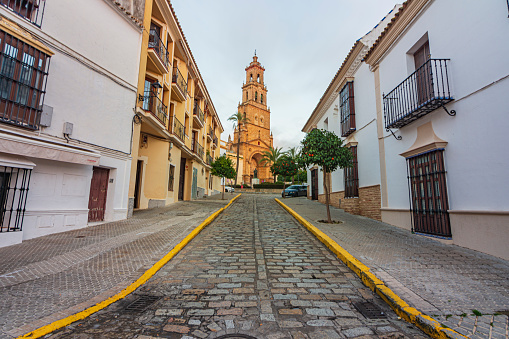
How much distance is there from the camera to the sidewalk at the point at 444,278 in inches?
109

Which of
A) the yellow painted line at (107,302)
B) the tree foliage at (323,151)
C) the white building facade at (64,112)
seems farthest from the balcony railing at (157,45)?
the yellow painted line at (107,302)

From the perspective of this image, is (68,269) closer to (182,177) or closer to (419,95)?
(419,95)

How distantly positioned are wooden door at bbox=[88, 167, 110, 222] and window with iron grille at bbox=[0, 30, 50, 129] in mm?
2665

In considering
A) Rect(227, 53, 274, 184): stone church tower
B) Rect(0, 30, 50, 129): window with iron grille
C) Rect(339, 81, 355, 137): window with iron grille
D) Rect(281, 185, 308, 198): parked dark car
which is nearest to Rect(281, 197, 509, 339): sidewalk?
Rect(339, 81, 355, 137): window with iron grille

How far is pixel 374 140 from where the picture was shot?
1031cm

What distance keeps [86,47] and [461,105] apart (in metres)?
11.2

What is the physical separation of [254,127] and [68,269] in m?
56.0

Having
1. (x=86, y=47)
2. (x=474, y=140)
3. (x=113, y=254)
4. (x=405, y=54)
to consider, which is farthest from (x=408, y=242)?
(x=86, y=47)

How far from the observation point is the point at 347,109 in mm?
12961

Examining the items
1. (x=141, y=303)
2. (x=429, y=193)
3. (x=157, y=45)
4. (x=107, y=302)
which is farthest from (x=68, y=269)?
(x=157, y=45)

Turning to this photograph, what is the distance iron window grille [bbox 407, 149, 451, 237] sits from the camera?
21.2 feet

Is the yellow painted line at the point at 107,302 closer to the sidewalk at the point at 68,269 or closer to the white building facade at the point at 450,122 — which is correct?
the sidewalk at the point at 68,269

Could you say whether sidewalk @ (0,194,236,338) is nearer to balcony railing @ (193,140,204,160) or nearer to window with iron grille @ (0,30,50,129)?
window with iron grille @ (0,30,50,129)

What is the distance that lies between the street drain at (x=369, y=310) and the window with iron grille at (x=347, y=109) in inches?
402
